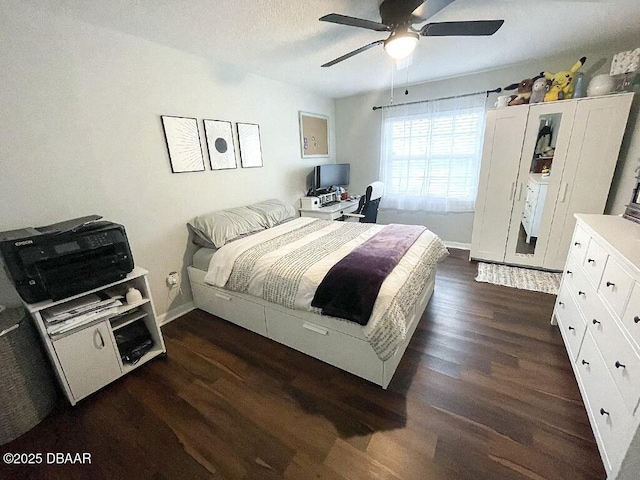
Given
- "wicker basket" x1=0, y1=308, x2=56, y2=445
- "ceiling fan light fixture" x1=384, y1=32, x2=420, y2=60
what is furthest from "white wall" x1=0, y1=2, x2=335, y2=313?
"ceiling fan light fixture" x1=384, y1=32, x2=420, y2=60

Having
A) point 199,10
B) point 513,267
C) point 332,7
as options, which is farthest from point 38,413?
point 513,267

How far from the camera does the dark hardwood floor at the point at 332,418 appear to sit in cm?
125

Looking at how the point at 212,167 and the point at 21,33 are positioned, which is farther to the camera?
the point at 212,167

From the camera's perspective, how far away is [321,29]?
1980 mm

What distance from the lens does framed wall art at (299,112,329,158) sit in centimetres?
378

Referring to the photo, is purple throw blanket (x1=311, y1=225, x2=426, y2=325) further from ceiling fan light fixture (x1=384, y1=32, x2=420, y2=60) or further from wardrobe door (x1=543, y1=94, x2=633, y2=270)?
wardrobe door (x1=543, y1=94, x2=633, y2=270)

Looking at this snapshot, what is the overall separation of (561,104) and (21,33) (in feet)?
14.3

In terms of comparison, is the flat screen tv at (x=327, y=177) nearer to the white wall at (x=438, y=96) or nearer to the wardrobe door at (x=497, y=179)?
the white wall at (x=438, y=96)

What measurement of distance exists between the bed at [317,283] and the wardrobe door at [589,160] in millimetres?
1572

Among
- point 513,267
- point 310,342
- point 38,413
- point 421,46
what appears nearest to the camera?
point 38,413

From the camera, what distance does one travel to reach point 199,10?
1659 mm

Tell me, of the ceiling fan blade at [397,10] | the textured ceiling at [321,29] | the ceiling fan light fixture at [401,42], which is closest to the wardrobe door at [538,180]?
the textured ceiling at [321,29]

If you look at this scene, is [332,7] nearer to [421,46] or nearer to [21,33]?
[421,46]

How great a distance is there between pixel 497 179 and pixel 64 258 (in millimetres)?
4034
